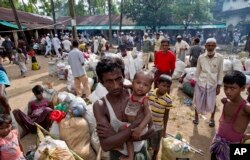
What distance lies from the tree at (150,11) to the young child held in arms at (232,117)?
24.6 meters

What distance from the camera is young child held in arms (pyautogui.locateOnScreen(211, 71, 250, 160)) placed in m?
2.25

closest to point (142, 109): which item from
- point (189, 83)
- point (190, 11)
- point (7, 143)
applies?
point (7, 143)

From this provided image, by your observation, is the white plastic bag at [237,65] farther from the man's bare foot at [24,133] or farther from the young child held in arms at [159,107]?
the man's bare foot at [24,133]

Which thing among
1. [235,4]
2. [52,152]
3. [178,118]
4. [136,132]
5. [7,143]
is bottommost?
[178,118]

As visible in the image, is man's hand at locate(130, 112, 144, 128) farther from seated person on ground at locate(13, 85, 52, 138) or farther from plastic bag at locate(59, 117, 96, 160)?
seated person on ground at locate(13, 85, 52, 138)

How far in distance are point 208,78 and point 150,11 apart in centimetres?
2345

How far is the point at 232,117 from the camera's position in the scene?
2328 millimetres

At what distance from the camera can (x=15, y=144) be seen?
104 inches

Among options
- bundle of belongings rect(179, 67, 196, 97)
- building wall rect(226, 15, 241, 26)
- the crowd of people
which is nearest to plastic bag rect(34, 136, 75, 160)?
the crowd of people

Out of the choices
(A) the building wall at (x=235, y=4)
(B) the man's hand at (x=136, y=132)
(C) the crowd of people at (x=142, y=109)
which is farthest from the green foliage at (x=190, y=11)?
(B) the man's hand at (x=136, y=132)

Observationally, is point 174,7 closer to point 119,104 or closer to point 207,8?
point 207,8

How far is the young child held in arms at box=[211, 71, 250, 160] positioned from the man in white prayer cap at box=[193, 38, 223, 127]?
5.55ft

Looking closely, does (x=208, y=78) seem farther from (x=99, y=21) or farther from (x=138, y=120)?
(x=99, y=21)

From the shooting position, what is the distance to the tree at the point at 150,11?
25.9 m
